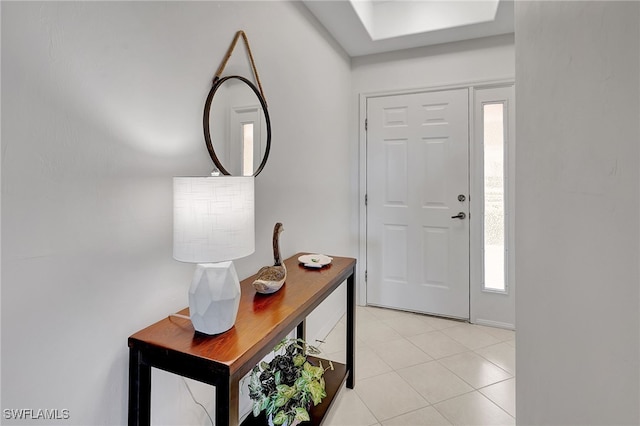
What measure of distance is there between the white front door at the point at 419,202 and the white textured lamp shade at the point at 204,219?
224 cm

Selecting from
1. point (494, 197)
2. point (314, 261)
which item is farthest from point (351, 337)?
point (494, 197)

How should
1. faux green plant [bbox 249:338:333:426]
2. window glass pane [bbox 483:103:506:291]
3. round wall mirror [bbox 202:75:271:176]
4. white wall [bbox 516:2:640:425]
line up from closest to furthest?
1. white wall [bbox 516:2:640:425]
2. faux green plant [bbox 249:338:333:426]
3. round wall mirror [bbox 202:75:271:176]
4. window glass pane [bbox 483:103:506:291]

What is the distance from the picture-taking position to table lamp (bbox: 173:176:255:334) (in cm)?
91

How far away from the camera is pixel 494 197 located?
8.78 feet

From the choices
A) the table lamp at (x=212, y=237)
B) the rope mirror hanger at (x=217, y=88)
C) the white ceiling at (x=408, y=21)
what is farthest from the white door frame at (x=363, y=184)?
the table lamp at (x=212, y=237)

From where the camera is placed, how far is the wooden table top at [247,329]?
90 centimetres

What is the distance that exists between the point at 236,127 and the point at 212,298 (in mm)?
846

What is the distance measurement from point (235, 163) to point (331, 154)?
130cm

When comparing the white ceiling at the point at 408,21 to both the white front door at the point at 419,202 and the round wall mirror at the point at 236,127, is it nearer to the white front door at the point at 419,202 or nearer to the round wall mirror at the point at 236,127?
the white front door at the point at 419,202

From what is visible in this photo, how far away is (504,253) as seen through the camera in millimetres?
2664

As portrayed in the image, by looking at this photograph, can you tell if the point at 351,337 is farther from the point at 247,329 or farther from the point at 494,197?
the point at 494,197

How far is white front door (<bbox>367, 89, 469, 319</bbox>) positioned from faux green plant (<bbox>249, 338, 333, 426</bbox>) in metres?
1.81

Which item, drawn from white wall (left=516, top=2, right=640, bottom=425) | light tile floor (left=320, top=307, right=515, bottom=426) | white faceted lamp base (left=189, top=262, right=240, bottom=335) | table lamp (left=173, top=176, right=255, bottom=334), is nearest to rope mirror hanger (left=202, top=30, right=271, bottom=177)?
table lamp (left=173, top=176, right=255, bottom=334)

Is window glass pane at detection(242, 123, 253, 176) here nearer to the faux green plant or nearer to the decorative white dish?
the decorative white dish
